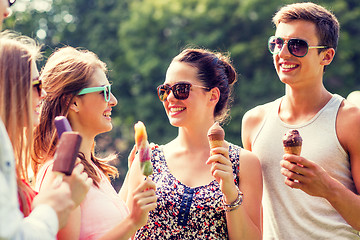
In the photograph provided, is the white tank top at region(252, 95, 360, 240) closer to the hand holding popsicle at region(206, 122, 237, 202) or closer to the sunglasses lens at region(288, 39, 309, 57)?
the sunglasses lens at region(288, 39, 309, 57)

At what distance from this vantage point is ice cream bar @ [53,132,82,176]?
2.83 m

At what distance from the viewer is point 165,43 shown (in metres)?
30.2

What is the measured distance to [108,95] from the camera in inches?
158

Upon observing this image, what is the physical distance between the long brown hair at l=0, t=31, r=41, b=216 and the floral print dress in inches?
49.6

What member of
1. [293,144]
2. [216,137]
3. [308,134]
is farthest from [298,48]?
[216,137]

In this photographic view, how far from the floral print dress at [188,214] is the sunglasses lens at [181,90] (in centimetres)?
74

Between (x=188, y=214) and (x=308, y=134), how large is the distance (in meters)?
1.18

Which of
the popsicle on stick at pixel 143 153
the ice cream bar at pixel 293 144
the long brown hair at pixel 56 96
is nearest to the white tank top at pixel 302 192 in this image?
the ice cream bar at pixel 293 144

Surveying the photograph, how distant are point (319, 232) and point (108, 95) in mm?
1986

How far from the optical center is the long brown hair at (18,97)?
285cm

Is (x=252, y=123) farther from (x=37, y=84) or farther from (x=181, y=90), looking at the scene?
(x=37, y=84)

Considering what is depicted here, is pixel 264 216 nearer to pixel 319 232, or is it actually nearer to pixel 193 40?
pixel 319 232

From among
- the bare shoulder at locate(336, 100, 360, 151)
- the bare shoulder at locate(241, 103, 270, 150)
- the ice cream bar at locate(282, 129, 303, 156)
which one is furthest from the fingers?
the bare shoulder at locate(336, 100, 360, 151)

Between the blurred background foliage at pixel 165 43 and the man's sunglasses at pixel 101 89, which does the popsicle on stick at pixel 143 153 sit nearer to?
the man's sunglasses at pixel 101 89
